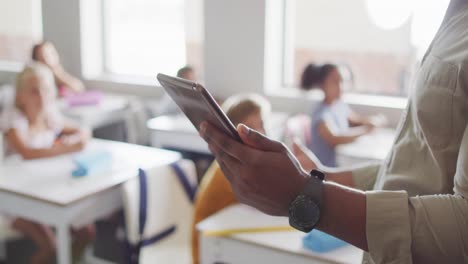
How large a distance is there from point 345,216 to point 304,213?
0.19 feet

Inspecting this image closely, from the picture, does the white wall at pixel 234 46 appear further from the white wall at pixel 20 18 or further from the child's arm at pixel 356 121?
the white wall at pixel 20 18

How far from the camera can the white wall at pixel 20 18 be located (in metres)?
5.76

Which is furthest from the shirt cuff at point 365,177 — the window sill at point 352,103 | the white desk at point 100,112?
the white desk at point 100,112

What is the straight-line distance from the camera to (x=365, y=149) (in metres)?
3.28

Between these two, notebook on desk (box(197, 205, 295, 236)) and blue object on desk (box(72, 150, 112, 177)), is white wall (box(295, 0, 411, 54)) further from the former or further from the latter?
notebook on desk (box(197, 205, 295, 236))

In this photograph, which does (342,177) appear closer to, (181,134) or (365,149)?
(365,149)

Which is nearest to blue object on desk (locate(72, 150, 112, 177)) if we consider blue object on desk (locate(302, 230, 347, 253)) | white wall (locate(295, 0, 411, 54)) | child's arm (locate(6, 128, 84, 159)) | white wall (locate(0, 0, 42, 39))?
child's arm (locate(6, 128, 84, 159))

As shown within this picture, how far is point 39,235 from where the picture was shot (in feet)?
9.23

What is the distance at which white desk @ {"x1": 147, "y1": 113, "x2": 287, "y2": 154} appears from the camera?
149 inches

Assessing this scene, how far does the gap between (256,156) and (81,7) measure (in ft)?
15.2

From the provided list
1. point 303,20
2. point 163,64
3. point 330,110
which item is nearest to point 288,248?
point 330,110

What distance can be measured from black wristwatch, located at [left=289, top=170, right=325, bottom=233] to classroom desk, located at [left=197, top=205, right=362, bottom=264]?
0.95 m

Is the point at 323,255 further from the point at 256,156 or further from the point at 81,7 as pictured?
the point at 81,7

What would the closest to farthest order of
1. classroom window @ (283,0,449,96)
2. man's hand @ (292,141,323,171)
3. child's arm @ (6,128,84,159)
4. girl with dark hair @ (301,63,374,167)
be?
man's hand @ (292,141,323,171), child's arm @ (6,128,84,159), girl with dark hair @ (301,63,374,167), classroom window @ (283,0,449,96)
